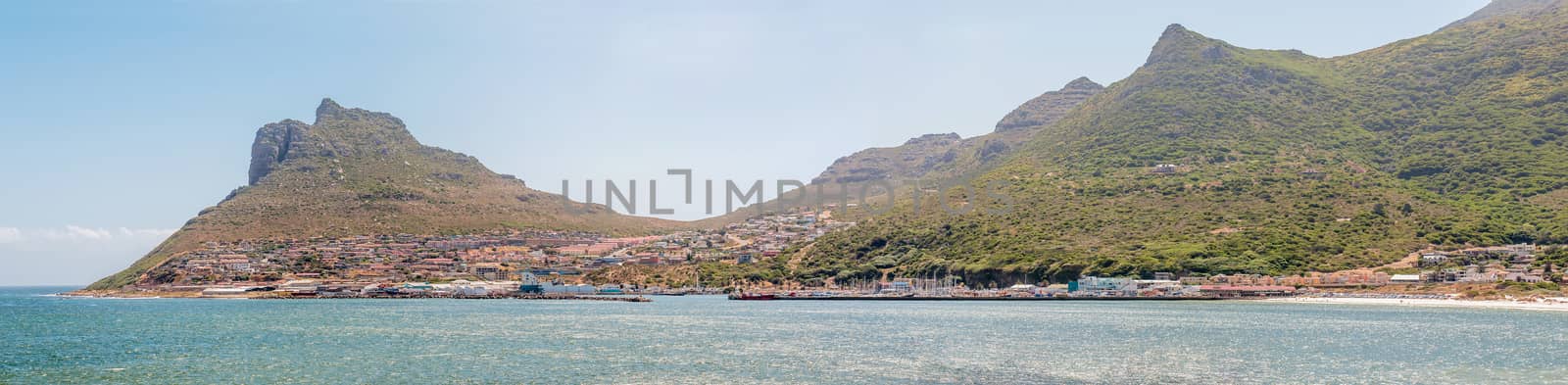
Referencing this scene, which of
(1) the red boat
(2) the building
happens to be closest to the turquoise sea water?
(2) the building

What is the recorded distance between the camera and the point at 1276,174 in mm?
142375

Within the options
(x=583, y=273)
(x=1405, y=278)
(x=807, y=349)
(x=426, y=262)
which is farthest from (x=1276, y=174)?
(x=426, y=262)

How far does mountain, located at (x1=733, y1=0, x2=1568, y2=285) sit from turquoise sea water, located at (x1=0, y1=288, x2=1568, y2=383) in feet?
124

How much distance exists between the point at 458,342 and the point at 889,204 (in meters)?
135

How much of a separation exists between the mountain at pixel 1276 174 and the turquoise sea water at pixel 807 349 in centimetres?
3773

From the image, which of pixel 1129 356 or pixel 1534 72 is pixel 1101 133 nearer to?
pixel 1534 72

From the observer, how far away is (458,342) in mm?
56438

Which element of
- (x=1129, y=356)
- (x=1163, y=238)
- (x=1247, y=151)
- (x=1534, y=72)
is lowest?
(x=1129, y=356)

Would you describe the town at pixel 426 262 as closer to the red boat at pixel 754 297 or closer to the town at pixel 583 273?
the town at pixel 583 273

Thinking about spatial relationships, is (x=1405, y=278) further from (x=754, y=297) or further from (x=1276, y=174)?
(x=754, y=297)

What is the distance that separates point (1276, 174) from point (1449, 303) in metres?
52.4

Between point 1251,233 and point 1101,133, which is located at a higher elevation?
point 1101,133

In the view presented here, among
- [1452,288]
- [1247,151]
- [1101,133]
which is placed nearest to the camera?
[1452,288]

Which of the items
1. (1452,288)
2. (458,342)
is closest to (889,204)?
(1452,288)
